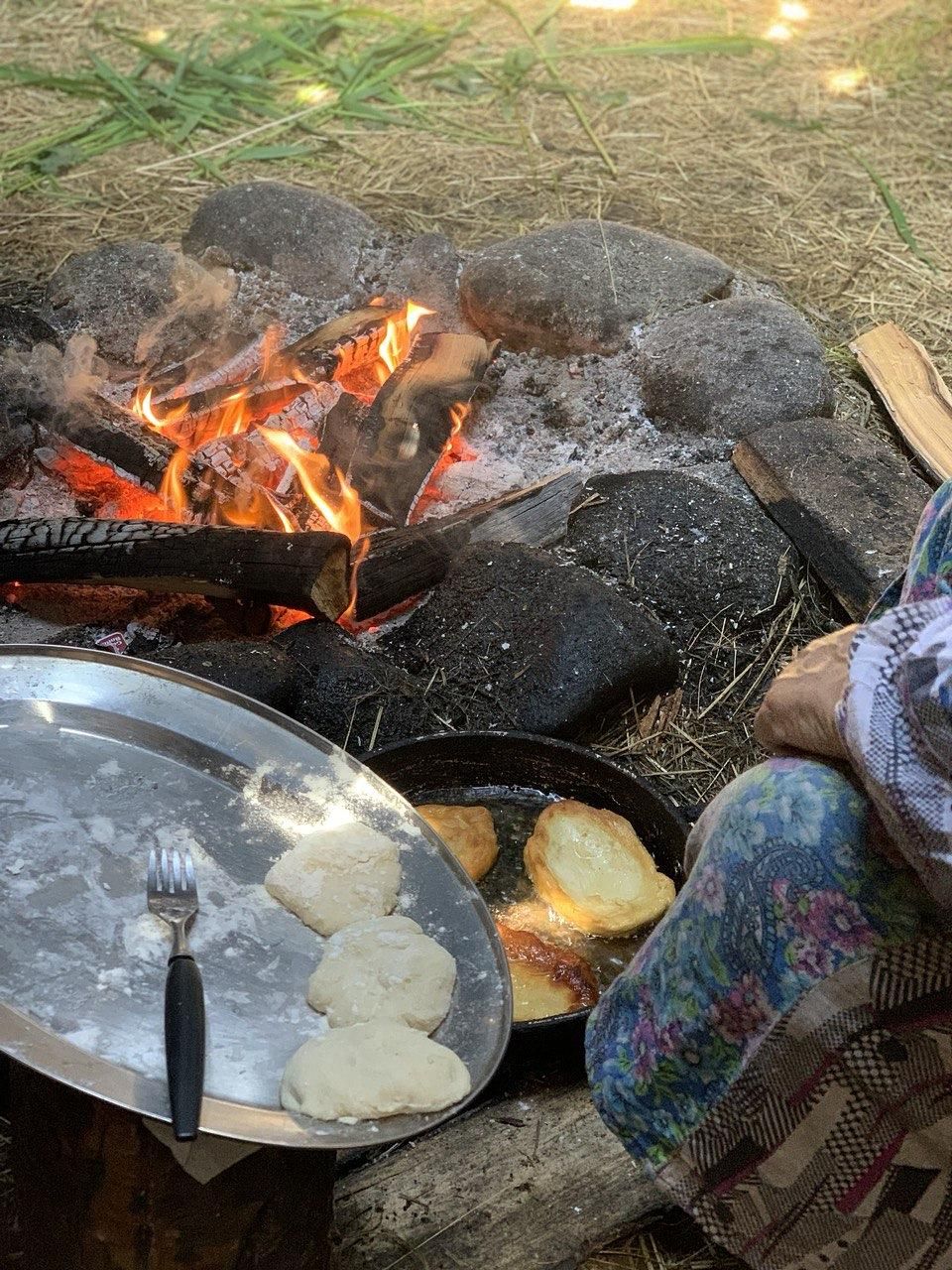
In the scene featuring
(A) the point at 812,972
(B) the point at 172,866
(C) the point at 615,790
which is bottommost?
(C) the point at 615,790

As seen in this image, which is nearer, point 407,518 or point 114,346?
point 407,518

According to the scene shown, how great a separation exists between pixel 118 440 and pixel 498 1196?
6.75 ft

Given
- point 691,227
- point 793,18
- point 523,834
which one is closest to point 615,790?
point 523,834

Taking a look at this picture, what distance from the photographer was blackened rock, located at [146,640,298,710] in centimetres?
255

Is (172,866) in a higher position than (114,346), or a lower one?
higher

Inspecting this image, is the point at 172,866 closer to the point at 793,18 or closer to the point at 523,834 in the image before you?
the point at 523,834

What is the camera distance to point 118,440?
3.19 metres

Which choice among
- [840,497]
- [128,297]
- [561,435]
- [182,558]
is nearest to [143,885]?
[182,558]

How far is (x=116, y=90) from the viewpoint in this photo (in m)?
5.29

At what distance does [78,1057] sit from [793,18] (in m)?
6.87

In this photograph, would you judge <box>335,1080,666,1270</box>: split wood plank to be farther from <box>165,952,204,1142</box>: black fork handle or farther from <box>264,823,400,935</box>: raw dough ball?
<box>165,952,204,1142</box>: black fork handle

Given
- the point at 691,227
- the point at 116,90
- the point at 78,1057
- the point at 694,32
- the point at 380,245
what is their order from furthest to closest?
the point at 694,32 < the point at 116,90 < the point at 691,227 < the point at 380,245 < the point at 78,1057

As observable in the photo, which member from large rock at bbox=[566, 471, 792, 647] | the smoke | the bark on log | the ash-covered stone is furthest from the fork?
the ash-covered stone

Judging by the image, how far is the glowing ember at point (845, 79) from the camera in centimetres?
595
